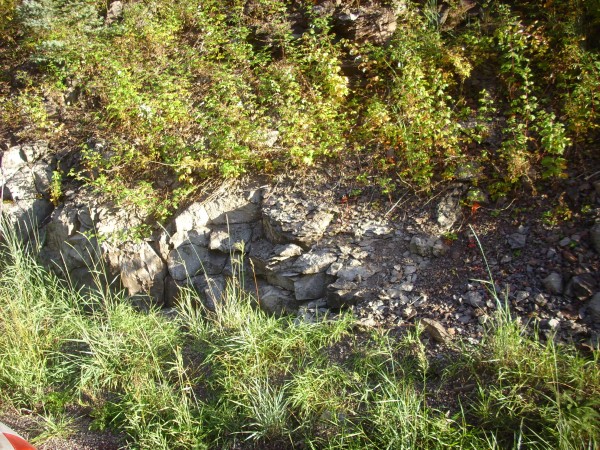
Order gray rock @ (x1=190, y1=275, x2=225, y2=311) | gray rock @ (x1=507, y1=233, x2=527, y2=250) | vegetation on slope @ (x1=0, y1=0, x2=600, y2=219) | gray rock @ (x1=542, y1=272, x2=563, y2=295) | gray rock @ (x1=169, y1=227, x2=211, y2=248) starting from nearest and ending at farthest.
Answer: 1. gray rock @ (x1=542, y1=272, x2=563, y2=295)
2. gray rock @ (x1=507, y1=233, x2=527, y2=250)
3. vegetation on slope @ (x1=0, y1=0, x2=600, y2=219)
4. gray rock @ (x1=190, y1=275, x2=225, y2=311)
5. gray rock @ (x1=169, y1=227, x2=211, y2=248)

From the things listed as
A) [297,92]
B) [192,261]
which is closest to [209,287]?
[192,261]

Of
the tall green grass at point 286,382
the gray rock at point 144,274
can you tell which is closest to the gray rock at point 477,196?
the tall green grass at point 286,382

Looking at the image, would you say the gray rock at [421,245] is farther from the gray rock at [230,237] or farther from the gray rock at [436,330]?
the gray rock at [230,237]

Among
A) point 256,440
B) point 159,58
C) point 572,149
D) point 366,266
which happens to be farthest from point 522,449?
point 159,58

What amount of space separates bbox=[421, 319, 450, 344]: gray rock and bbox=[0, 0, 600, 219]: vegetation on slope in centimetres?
151

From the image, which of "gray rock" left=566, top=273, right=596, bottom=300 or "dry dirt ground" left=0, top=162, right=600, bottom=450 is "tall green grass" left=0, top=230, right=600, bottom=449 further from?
"gray rock" left=566, top=273, right=596, bottom=300

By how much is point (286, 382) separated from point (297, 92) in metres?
→ 3.37

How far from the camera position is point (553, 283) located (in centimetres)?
402

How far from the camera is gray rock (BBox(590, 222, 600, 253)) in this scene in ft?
13.4

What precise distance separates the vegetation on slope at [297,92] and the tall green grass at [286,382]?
1.74 metres

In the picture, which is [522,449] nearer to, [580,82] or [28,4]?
[580,82]

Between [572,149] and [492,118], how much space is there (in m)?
0.83

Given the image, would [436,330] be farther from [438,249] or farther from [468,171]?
[468,171]

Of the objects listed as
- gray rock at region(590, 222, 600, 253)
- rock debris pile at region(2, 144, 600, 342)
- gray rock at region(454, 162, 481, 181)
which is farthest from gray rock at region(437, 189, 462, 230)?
gray rock at region(590, 222, 600, 253)
